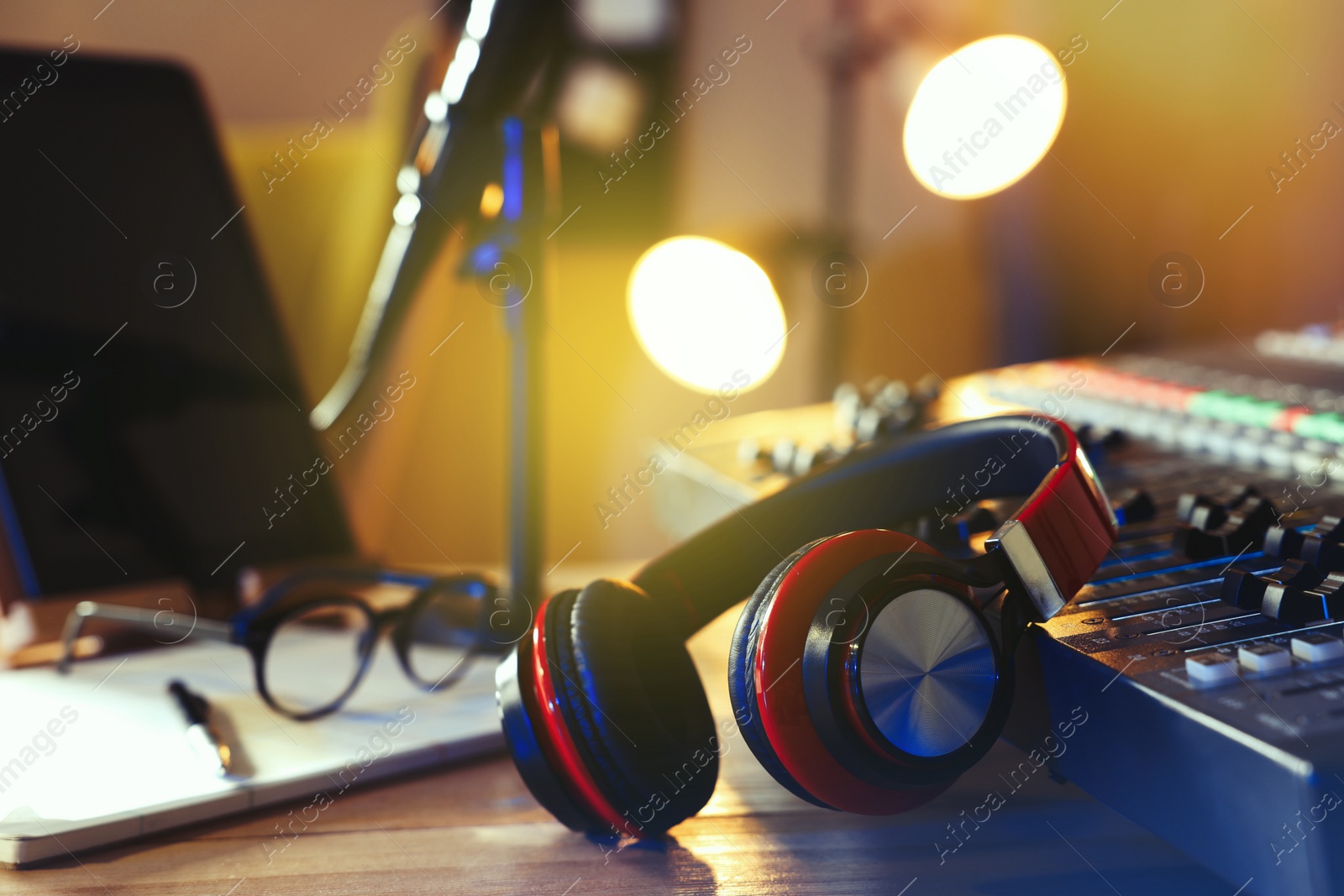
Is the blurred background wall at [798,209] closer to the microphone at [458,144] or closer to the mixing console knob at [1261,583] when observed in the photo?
the microphone at [458,144]

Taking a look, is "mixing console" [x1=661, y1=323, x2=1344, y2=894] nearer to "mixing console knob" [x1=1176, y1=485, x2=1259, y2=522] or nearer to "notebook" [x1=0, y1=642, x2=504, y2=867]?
"mixing console knob" [x1=1176, y1=485, x2=1259, y2=522]

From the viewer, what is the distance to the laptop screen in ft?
2.24

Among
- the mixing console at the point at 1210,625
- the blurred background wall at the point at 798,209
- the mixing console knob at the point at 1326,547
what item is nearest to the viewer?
the mixing console at the point at 1210,625

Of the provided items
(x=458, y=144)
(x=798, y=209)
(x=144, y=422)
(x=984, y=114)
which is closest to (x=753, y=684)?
(x=458, y=144)

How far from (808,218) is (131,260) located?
1386 millimetres

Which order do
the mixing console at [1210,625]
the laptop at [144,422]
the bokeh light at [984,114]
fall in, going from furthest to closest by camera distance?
1. the bokeh light at [984,114]
2. the laptop at [144,422]
3. the mixing console at [1210,625]

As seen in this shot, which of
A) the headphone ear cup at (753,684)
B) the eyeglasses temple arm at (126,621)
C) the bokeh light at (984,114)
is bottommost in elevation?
the headphone ear cup at (753,684)

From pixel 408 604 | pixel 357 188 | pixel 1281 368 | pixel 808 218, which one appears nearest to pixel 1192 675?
pixel 408 604

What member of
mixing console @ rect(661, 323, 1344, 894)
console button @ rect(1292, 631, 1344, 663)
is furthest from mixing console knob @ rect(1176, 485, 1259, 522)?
console button @ rect(1292, 631, 1344, 663)

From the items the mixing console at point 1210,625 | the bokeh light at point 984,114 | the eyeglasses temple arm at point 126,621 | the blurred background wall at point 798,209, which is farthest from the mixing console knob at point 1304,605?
the blurred background wall at point 798,209

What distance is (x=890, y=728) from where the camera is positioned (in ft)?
1.07

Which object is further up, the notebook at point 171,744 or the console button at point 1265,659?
the notebook at point 171,744

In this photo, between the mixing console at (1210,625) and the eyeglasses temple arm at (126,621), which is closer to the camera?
the mixing console at (1210,625)

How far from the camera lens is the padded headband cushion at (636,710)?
1.23 feet
